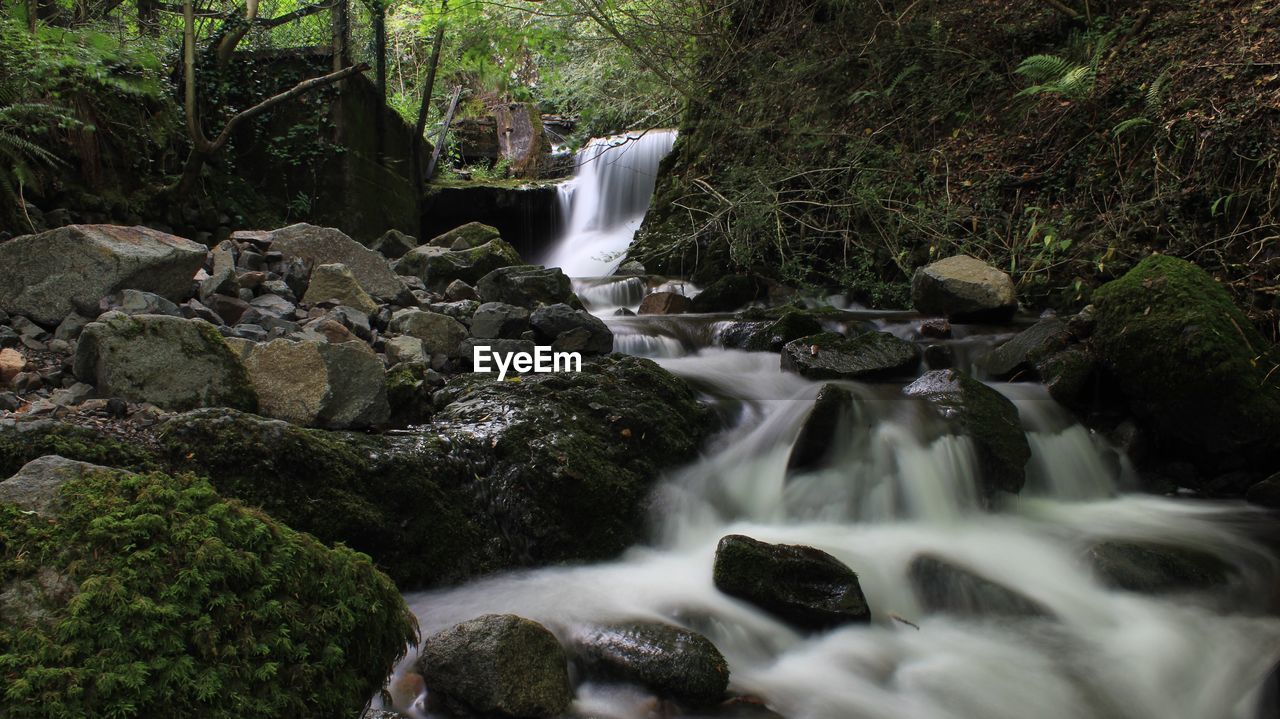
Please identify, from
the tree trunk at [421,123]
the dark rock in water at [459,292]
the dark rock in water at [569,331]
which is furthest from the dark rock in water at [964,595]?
the tree trunk at [421,123]

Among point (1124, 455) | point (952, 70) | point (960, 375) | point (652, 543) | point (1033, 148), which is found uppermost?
point (952, 70)

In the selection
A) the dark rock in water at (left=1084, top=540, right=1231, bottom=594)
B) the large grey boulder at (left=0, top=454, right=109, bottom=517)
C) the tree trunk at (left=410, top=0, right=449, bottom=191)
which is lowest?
the dark rock in water at (left=1084, top=540, right=1231, bottom=594)

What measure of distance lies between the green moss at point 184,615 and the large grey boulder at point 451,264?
5.96 metres

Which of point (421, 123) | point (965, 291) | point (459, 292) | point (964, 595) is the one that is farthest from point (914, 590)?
point (421, 123)

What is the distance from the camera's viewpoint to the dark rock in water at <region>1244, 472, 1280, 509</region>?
451 centimetres

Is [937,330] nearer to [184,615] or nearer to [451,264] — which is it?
[451,264]

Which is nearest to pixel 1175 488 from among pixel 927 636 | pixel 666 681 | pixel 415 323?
pixel 927 636

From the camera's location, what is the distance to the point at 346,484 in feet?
10.6

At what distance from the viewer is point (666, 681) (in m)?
2.71

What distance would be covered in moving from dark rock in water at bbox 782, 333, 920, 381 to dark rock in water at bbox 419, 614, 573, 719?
3745 mm

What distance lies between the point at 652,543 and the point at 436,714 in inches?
63.5

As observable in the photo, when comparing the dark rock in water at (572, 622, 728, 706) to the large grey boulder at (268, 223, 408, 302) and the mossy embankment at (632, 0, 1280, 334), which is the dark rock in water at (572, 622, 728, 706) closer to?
the large grey boulder at (268, 223, 408, 302)

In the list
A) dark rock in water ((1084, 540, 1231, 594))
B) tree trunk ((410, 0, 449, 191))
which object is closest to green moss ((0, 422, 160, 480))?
dark rock in water ((1084, 540, 1231, 594))

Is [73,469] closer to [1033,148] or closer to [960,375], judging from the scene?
[960,375]
